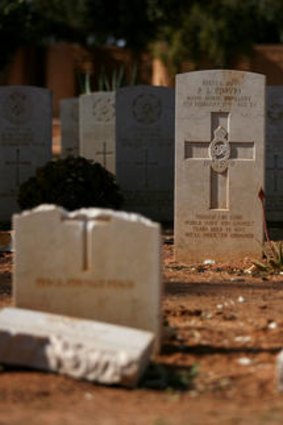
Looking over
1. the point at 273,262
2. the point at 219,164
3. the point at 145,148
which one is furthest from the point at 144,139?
the point at 273,262

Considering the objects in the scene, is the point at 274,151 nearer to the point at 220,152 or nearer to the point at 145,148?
the point at 145,148

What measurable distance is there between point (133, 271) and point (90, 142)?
395 inches

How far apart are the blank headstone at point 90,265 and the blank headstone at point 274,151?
8279 mm

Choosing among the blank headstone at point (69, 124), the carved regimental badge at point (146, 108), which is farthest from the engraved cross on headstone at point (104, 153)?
the blank headstone at point (69, 124)

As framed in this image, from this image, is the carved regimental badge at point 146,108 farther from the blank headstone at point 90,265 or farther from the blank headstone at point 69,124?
the blank headstone at point 90,265

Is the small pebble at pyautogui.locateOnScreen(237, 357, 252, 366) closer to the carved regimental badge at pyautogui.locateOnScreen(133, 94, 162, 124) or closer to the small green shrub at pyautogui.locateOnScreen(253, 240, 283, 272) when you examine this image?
the small green shrub at pyautogui.locateOnScreen(253, 240, 283, 272)

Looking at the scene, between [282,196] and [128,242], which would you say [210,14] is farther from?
[128,242]

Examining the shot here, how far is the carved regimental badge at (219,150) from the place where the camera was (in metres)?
10.4

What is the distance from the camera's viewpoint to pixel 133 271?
621cm

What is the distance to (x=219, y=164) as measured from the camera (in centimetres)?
1049

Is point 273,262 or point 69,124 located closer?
point 273,262

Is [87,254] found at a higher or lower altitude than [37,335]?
higher

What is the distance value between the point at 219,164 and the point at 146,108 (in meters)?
4.07

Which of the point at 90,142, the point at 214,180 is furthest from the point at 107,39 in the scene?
the point at 214,180
